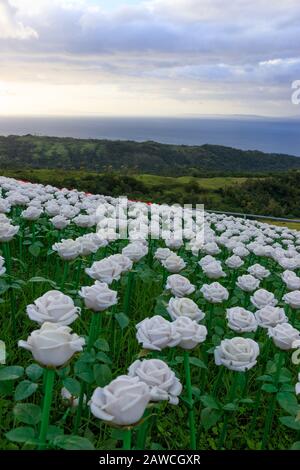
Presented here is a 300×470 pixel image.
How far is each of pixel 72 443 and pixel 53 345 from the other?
39 cm

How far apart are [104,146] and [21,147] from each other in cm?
1832

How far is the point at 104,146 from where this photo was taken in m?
102

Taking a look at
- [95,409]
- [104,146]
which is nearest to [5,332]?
[95,409]

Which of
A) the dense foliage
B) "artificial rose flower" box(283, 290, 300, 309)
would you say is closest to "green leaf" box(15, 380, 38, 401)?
"artificial rose flower" box(283, 290, 300, 309)

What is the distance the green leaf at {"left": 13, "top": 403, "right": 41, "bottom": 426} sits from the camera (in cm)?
203

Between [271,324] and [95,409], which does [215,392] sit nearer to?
[271,324]

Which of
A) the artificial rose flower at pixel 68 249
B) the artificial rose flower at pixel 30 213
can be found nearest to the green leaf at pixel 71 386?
the artificial rose flower at pixel 68 249

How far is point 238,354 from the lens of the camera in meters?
2.42

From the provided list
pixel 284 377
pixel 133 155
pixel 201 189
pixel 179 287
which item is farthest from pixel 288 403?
pixel 133 155

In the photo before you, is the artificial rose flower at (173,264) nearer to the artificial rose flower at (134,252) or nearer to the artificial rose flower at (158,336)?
the artificial rose flower at (134,252)

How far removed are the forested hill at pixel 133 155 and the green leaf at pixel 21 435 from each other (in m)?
89.2

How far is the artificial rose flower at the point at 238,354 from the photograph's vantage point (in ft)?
7.92

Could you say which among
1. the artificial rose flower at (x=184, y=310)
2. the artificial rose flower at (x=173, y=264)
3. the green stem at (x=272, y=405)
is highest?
the artificial rose flower at (x=184, y=310)

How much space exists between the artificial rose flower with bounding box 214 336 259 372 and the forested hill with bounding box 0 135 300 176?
8865cm
